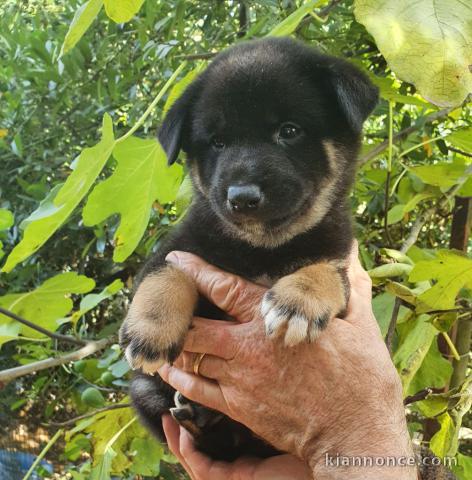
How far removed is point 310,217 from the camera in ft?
7.09

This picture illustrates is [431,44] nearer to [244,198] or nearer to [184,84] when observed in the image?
[244,198]

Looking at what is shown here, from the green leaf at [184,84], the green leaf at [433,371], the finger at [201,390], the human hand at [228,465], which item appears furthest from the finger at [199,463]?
the green leaf at [184,84]

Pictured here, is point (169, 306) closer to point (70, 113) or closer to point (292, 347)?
point (292, 347)

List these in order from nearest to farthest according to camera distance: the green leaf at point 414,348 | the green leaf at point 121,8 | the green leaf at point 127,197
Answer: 1. the green leaf at point 121,8
2. the green leaf at point 414,348
3. the green leaf at point 127,197

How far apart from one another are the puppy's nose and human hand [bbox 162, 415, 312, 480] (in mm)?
963

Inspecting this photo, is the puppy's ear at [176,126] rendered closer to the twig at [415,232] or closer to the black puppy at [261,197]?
the black puppy at [261,197]

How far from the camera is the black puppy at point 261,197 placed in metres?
1.86

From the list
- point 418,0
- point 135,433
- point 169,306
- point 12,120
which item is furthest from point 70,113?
point 418,0

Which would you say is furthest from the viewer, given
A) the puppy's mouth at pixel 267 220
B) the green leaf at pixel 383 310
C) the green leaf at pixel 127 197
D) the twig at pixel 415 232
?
the twig at pixel 415 232

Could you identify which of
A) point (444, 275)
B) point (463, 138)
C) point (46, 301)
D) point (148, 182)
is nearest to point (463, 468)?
point (444, 275)

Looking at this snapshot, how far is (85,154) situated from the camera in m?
1.80

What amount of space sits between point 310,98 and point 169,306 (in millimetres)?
903

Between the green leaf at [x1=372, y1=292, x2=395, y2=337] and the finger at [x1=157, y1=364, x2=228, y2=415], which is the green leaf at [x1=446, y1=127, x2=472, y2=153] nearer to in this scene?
the green leaf at [x1=372, y1=292, x2=395, y2=337]

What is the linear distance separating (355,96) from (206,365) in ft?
3.63
